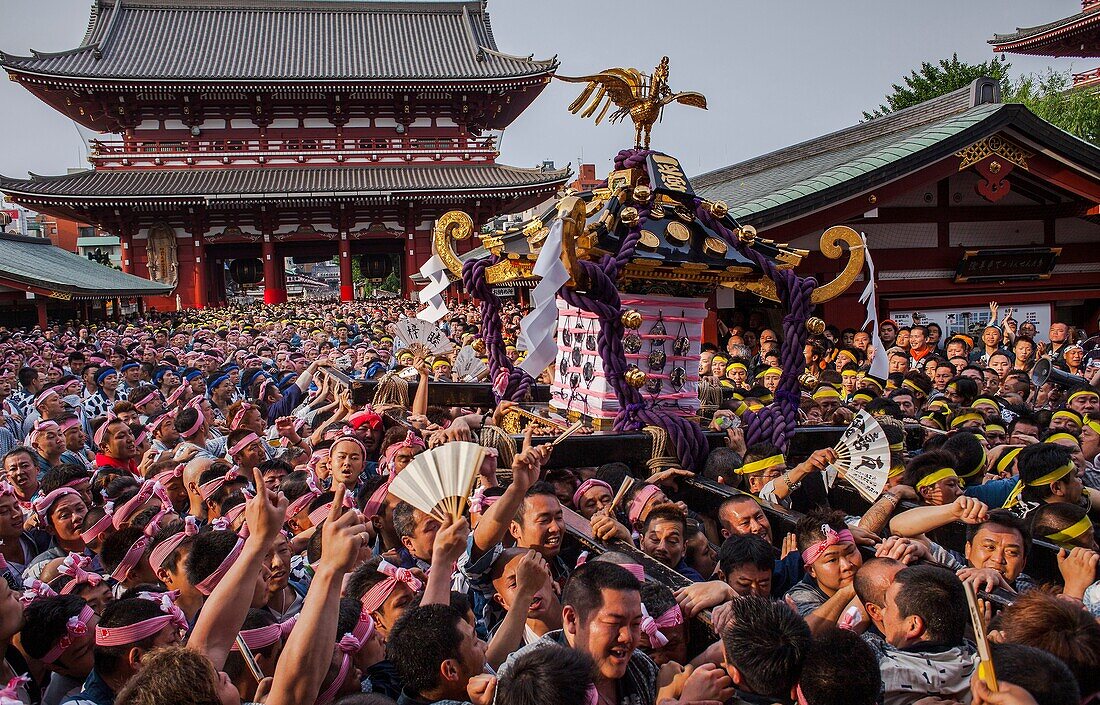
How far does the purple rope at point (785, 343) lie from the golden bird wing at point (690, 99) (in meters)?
0.92

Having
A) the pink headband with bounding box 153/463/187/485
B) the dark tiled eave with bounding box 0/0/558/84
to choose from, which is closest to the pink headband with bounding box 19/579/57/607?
the pink headband with bounding box 153/463/187/485

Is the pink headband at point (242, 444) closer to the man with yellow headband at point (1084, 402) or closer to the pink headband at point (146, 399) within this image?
the pink headband at point (146, 399)

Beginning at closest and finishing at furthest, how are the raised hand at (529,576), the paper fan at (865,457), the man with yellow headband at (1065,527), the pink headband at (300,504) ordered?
the raised hand at (529,576) < the man with yellow headband at (1065,527) < the paper fan at (865,457) < the pink headband at (300,504)

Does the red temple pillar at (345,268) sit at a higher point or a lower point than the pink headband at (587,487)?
higher

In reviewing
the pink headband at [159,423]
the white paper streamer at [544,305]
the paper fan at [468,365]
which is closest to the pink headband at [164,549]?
the white paper streamer at [544,305]

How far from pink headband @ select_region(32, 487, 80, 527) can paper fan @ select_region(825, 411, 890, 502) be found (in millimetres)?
4580

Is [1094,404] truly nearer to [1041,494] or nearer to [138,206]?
[1041,494]

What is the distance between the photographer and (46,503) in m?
4.79

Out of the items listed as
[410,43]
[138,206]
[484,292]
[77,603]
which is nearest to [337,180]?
[138,206]

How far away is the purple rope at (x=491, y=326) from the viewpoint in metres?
6.22

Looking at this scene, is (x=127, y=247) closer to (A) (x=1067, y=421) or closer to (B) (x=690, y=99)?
(B) (x=690, y=99)

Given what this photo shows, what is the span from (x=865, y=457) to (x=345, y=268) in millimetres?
28862

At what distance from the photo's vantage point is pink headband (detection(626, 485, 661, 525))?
15.1 ft

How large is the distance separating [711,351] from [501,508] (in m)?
7.81
